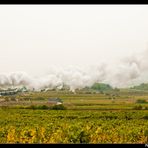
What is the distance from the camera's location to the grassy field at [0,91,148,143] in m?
8.72

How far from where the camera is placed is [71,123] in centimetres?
1650

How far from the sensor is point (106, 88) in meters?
59.2

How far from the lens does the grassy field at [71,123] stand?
8716 millimetres

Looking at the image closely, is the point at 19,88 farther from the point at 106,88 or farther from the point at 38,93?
the point at 106,88

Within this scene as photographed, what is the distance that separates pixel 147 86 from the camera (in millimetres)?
70562
